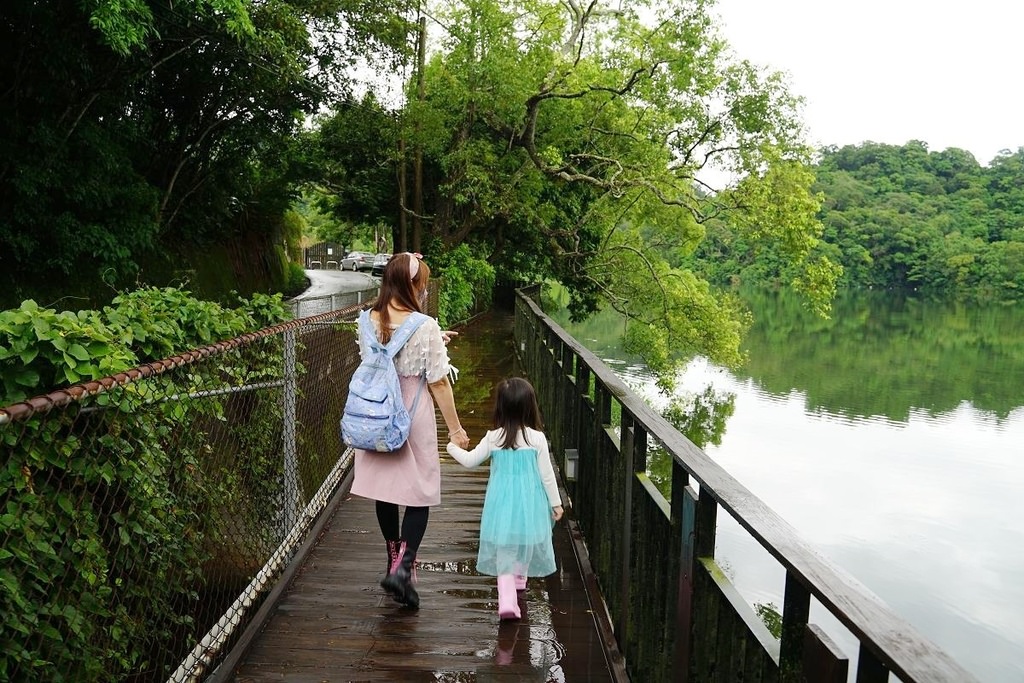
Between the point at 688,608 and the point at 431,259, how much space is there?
18.1 m

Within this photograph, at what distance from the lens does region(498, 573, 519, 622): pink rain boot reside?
3457 mm

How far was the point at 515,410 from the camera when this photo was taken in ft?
11.2

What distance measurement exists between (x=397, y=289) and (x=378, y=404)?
509mm

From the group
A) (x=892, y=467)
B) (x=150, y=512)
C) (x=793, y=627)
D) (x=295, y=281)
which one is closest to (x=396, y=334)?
(x=150, y=512)

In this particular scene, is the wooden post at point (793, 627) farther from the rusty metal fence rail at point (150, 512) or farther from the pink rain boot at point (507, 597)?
the pink rain boot at point (507, 597)

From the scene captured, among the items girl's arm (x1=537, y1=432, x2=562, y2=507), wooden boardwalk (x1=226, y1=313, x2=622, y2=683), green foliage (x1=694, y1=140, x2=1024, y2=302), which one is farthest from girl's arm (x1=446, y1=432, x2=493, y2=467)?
green foliage (x1=694, y1=140, x2=1024, y2=302)

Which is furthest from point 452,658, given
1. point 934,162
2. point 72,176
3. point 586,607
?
point 934,162

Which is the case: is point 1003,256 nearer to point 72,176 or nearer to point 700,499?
point 72,176

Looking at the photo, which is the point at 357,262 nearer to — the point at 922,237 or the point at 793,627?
the point at 793,627

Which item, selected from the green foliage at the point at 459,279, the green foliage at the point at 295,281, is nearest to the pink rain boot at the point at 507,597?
the green foliage at the point at 459,279

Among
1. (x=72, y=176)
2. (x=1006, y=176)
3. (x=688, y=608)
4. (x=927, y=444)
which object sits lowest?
(x=927, y=444)

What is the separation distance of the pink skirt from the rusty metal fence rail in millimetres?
619

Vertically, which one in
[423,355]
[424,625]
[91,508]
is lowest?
[424,625]

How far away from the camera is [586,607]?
12.3 ft
